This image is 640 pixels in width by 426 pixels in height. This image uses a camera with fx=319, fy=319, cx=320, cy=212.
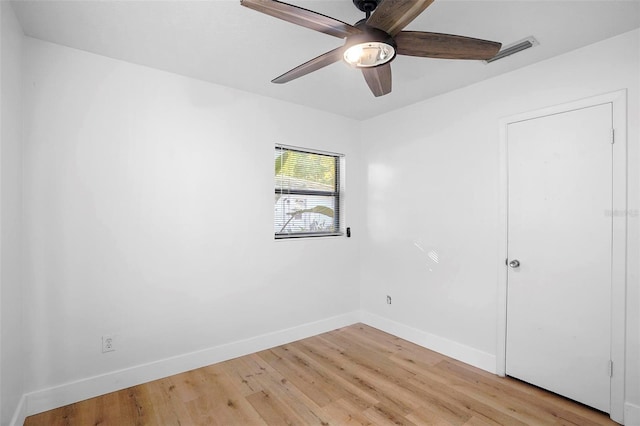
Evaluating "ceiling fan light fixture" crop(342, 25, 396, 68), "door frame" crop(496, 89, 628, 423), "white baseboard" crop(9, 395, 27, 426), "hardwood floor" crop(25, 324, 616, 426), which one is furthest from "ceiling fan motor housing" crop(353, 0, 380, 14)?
"white baseboard" crop(9, 395, 27, 426)

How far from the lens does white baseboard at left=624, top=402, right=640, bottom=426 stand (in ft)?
6.68

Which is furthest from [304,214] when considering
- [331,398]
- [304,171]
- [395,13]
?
[395,13]

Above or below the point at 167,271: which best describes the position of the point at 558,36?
above

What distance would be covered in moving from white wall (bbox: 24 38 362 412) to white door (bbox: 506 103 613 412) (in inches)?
81.6

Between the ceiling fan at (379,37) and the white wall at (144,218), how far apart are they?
141 centimetres

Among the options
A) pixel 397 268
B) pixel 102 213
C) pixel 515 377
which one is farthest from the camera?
pixel 397 268

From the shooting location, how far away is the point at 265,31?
6.85ft

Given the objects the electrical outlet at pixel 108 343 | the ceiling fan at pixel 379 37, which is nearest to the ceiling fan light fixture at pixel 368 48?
the ceiling fan at pixel 379 37

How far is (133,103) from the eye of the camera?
256 cm

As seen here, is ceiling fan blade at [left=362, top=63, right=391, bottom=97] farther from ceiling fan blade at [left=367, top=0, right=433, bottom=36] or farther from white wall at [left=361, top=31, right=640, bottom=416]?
white wall at [left=361, top=31, right=640, bottom=416]

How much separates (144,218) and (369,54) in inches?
83.6

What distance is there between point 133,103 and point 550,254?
350cm

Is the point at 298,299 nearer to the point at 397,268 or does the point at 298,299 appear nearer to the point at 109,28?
the point at 397,268

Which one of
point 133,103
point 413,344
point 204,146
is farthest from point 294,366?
point 133,103
